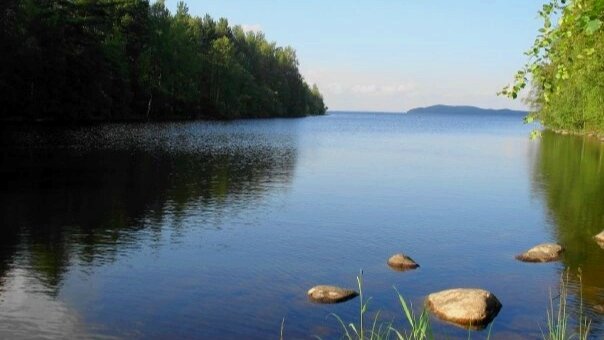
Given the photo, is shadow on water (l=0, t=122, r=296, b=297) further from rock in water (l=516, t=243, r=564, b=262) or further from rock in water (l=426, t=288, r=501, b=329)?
rock in water (l=516, t=243, r=564, b=262)

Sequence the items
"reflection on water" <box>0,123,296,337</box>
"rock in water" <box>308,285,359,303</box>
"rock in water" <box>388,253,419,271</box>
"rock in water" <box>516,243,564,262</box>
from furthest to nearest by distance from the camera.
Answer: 1. "rock in water" <box>516,243,564,262</box>
2. "rock in water" <box>388,253,419,271</box>
3. "reflection on water" <box>0,123,296,337</box>
4. "rock in water" <box>308,285,359,303</box>

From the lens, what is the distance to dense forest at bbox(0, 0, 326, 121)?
7406 cm

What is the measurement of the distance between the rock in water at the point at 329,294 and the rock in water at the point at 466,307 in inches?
86.0

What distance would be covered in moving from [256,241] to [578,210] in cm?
1835

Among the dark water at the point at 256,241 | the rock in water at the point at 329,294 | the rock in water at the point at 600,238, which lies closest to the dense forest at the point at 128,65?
the dark water at the point at 256,241

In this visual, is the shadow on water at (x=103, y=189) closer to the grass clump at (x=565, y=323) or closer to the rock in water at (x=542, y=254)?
the grass clump at (x=565, y=323)

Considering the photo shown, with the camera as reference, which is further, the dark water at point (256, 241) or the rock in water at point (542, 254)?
the rock in water at point (542, 254)

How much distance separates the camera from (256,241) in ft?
75.0

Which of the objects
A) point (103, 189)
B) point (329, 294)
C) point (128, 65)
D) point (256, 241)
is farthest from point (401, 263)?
point (128, 65)

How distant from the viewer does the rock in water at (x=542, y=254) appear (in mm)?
21109

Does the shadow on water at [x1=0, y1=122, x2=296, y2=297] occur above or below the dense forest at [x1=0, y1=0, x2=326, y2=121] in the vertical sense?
below

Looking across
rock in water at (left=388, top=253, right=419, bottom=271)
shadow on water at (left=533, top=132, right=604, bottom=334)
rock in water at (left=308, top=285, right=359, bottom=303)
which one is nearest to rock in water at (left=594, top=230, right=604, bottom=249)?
shadow on water at (left=533, top=132, right=604, bottom=334)

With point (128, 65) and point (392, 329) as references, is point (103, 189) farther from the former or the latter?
point (128, 65)

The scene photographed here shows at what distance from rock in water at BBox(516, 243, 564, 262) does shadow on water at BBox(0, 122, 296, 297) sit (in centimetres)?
1339
